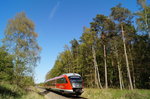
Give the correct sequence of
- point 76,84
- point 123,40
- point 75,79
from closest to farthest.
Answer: point 76,84 < point 75,79 < point 123,40

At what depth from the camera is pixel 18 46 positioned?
50.8 ft

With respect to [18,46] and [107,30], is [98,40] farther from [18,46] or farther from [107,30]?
[18,46]

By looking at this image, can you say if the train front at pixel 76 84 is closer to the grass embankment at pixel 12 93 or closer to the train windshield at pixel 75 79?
the train windshield at pixel 75 79

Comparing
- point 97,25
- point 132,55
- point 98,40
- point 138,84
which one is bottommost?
point 138,84

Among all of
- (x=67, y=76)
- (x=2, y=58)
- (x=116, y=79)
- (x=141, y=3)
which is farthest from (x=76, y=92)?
(x=116, y=79)

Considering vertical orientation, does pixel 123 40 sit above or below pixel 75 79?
above

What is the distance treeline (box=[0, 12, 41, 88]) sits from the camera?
12.7 m

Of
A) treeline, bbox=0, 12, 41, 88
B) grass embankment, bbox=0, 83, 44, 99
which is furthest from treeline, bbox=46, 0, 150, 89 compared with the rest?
grass embankment, bbox=0, 83, 44, 99

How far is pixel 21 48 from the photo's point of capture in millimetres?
16016

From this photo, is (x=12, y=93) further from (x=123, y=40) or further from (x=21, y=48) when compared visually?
(x=123, y=40)

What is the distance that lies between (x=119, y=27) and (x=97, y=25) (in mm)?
3718


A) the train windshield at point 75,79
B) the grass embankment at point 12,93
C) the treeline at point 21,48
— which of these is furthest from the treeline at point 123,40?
the grass embankment at point 12,93

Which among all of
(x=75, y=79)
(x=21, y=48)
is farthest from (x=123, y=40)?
(x=21, y=48)

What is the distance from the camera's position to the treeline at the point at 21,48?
12.7 metres
